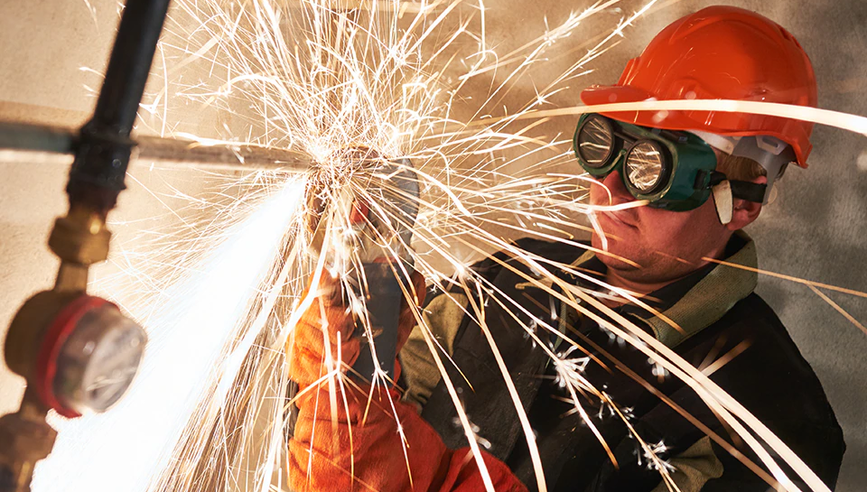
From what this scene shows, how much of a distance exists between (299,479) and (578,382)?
678mm

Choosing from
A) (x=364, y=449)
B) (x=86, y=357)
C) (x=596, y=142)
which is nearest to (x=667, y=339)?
(x=596, y=142)

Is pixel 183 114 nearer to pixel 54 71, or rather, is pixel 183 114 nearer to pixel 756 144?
pixel 54 71

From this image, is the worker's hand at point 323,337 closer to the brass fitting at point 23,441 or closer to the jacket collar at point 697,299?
the brass fitting at point 23,441

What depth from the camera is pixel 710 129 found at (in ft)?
4.06

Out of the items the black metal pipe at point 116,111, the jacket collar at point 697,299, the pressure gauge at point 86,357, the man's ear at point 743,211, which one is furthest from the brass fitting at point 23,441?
the man's ear at point 743,211

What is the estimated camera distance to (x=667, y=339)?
51.3 inches

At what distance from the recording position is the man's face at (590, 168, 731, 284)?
1.31 m

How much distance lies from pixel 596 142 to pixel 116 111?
1.07m

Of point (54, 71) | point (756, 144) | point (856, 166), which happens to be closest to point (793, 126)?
point (756, 144)

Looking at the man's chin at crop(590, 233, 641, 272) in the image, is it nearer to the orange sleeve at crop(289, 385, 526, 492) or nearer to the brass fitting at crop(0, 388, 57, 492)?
the orange sleeve at crop(289, 385, 526, 492)

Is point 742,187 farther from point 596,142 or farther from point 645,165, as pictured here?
point 596,142

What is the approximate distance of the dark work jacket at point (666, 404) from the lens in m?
1.16

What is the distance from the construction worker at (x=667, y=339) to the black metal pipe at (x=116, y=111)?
0.58 m

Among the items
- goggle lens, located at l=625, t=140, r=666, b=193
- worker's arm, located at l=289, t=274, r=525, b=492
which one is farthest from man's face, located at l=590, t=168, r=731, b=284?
worker's arm, located at l=289, t=274, r=525, b=492
